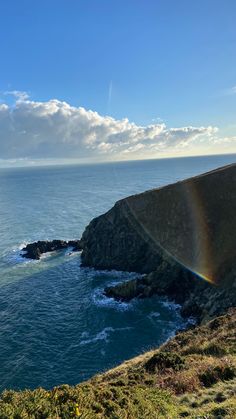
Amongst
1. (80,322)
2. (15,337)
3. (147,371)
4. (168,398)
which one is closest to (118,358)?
(80,322)

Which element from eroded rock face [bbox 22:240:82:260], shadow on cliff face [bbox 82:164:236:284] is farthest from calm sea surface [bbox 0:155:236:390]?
shadow on cliff face [bbox 82:164:236:284]

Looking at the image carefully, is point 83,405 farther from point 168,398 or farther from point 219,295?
point 219,295

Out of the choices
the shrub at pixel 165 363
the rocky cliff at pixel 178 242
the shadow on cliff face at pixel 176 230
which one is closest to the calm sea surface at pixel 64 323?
the rocky cliff at pixel 178 242

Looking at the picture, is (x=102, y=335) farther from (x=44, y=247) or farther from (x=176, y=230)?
Answer: (x=44, y=247)

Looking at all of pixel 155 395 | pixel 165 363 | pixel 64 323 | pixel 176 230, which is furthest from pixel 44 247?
pixel 155 395

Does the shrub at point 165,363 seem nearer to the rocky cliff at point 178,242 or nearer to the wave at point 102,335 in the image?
the wave at point 102,335

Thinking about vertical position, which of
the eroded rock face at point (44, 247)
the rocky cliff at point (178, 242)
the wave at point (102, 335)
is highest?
the rocky cliff at point (178, 242)
